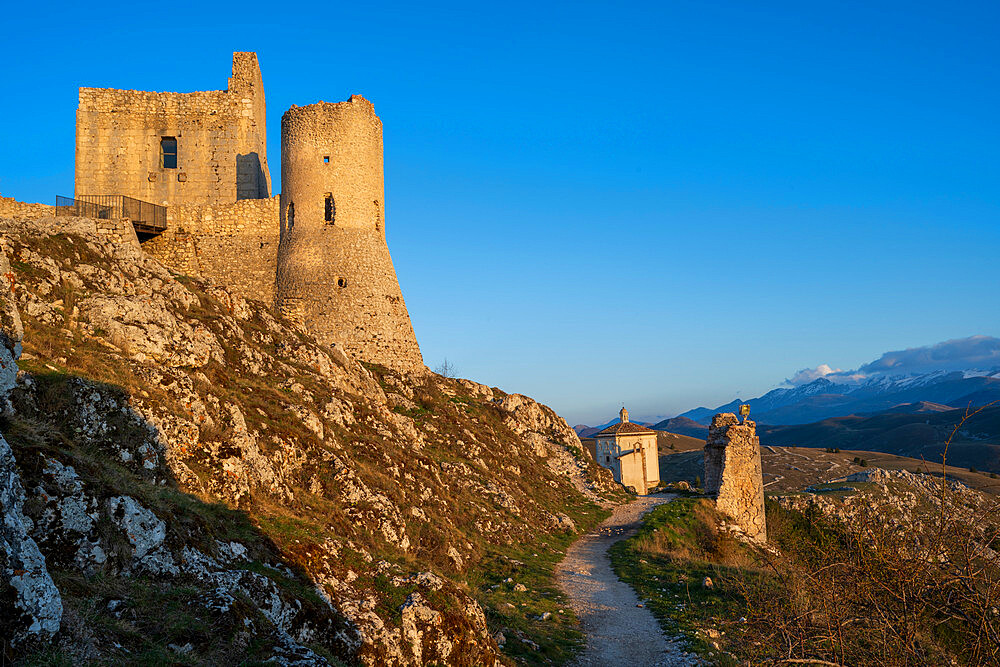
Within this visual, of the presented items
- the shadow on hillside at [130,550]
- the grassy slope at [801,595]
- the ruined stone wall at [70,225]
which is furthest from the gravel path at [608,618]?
the ruined stone wall at [70,225]

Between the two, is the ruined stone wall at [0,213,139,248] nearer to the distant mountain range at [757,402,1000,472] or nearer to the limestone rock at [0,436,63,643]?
the limestone rock at [0,436,63,643]

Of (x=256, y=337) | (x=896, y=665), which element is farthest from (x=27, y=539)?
(x=256, y=337)

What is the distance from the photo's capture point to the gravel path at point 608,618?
12.4 metres

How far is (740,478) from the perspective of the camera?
26.6 metres

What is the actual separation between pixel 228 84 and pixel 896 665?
1281 inches

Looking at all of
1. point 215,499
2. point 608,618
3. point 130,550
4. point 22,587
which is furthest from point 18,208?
point 608,618

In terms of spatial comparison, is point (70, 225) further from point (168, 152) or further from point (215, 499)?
point (215, 499)

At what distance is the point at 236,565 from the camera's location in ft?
31.4

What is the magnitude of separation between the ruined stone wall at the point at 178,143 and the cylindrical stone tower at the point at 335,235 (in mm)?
2026

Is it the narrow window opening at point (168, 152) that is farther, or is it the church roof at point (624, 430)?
the church roof at point (624, 430)

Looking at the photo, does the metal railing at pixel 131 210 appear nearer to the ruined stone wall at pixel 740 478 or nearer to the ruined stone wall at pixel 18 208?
the ruined stone wall at pixel 18 208

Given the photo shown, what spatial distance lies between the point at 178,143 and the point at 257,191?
3.98 m

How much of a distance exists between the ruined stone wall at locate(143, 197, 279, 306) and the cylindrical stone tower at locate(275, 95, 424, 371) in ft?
2.06

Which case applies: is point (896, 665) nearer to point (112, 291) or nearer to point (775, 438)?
point (112, 291)
